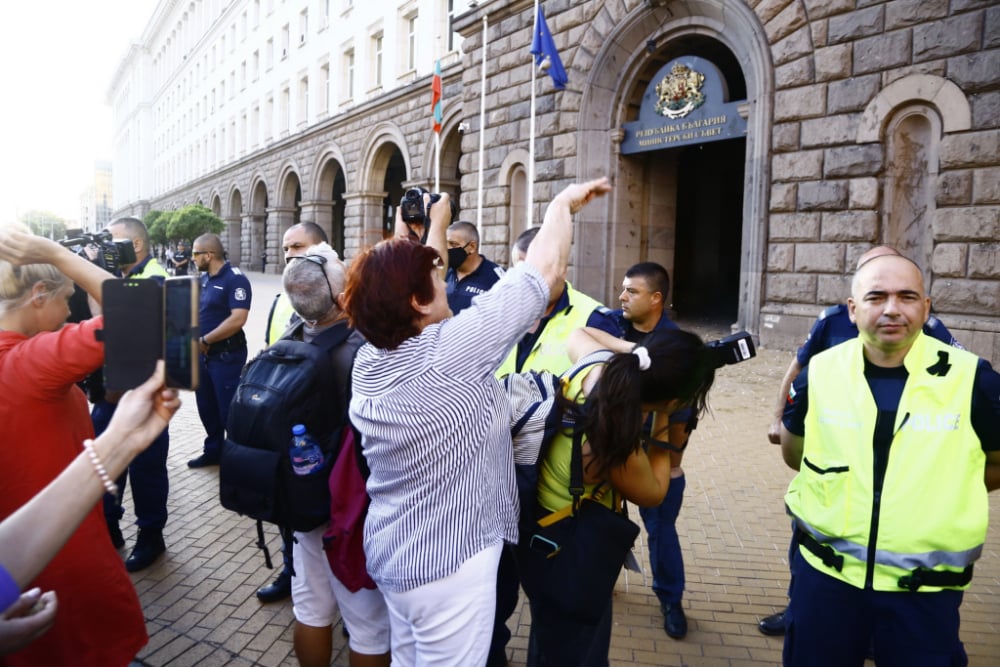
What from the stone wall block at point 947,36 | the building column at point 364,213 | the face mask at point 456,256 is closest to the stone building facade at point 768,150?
the stone wall block at point 947,36

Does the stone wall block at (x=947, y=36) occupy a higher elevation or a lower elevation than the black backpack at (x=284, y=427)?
higher

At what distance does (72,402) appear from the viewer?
7.38 ft

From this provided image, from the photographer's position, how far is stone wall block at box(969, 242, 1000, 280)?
7.76 m

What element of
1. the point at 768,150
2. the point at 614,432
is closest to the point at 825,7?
the point at 768,150

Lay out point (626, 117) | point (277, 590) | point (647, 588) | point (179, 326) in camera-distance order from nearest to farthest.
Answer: point (179, 326), point (277, 590), point (647, 588), point (626, 117)

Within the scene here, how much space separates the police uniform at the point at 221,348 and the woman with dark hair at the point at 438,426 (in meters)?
4.09

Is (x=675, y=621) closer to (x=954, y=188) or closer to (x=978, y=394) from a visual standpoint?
(x=978, y=394)

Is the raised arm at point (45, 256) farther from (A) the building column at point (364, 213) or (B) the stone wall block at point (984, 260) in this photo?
(A) the building column at point (364, 213)

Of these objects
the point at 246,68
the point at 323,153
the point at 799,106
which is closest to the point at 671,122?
the point at 799,106

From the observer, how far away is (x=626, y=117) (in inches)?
510

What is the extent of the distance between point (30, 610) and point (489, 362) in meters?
1.14

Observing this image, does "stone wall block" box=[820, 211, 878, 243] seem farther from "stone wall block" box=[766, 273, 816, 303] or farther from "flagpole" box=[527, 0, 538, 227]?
"flagpole" box=[527, 0, 538, 227]

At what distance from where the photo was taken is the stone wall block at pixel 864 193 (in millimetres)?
8711

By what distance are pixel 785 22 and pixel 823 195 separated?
101 inches
